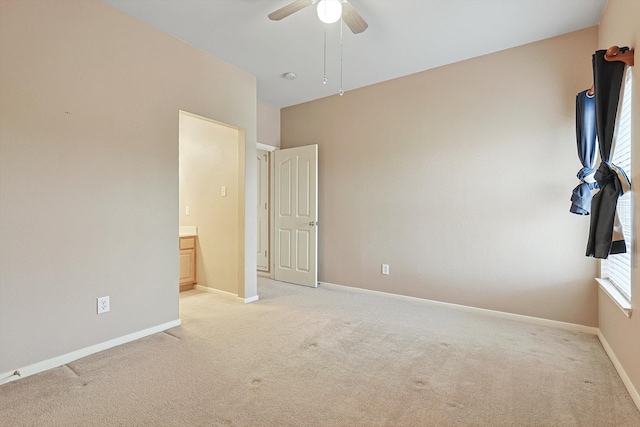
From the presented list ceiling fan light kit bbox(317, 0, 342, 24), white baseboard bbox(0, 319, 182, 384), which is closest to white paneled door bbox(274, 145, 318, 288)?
white baseboard bbox(0, 319, 182, 384)

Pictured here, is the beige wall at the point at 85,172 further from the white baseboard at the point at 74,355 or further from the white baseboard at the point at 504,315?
the white baseboard at the point at 504,315

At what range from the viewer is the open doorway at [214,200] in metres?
3.91

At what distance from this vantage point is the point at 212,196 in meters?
4.21

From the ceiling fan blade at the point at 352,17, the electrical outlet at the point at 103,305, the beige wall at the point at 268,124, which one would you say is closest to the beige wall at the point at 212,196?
the beige wall at the point at 268,124

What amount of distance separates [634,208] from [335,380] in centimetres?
211

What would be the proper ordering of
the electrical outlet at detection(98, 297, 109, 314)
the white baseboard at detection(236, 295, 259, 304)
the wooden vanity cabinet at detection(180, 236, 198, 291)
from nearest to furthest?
the electrical outlet at detection(98, 297, 109, 314) → the white baseboard at detection(236, 295, 259, 304) → the wooden vanity cabinet at detection(180, 236, 198, 291)

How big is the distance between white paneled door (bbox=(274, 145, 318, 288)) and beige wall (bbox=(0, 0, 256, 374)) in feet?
5.73

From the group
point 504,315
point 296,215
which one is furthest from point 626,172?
point 296,215

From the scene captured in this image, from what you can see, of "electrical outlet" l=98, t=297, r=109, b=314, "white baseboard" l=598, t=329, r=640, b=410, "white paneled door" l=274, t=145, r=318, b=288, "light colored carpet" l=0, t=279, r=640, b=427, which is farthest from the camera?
"white paneled door" l=274, t=145, r=318, b=288

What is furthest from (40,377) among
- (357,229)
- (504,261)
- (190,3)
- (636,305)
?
(504,261)

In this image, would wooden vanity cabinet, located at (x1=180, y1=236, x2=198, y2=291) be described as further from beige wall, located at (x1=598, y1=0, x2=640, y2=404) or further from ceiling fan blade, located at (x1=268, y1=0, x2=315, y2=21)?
beige wall, located at (x1=598, y1=0, x2=640, y2=404)

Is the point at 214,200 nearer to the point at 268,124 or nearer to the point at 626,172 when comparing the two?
the point at 268,124

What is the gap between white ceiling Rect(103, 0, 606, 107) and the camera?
2537 millimetres

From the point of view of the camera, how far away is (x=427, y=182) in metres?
3.74
